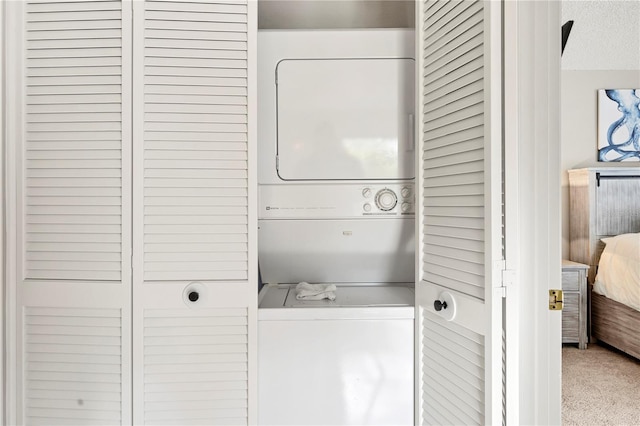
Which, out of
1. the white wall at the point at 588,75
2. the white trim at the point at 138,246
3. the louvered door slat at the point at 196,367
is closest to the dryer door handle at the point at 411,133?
the louvered door slat at the point at 196,367

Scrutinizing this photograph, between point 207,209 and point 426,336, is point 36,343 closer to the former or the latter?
point 207,209

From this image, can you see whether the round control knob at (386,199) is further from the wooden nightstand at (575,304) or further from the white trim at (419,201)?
the wooden nightstand at (575,304)

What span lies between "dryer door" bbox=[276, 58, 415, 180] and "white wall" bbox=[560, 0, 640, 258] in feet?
5.51

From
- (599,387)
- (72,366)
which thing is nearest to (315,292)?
(72,366)

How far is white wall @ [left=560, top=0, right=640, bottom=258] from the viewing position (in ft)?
7.83

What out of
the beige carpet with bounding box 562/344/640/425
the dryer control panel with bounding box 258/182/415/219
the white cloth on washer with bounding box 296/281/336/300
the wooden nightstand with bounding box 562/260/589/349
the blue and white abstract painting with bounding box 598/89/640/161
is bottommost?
the beige carpet with bounding box 562/344/640/425

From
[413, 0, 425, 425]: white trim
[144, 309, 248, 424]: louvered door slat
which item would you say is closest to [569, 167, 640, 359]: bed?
[413, 0, 425, 425]: white trim

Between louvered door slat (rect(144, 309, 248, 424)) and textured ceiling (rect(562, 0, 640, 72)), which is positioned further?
textured ceiling (rect(562, 0, 640, 72))

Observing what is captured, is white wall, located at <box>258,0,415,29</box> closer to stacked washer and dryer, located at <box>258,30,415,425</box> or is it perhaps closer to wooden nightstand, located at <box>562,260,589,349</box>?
stacked washer and dryer, located at <box>258,30,415,425</box>

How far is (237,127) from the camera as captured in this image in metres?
1.35

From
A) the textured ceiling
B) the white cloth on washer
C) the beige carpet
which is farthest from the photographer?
the textured ceiling

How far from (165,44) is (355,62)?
834 millimetres

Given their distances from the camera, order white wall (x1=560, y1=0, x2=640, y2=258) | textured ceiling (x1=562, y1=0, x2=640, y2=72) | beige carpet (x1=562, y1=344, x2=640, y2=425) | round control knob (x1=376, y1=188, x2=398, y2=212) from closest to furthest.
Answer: round control knob (x1=376, y1=188, x2=398, y2=212) < beige carpet (x1=562, y1=344, x2=640, y2=425) < textured ceiling (x1=562, y1=0, x2=640, y2=72) < white wall (x1=560, y1=0, x2=640, y2=258)

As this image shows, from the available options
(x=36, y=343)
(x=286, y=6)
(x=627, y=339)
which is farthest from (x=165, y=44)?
(x=627, y=339)
